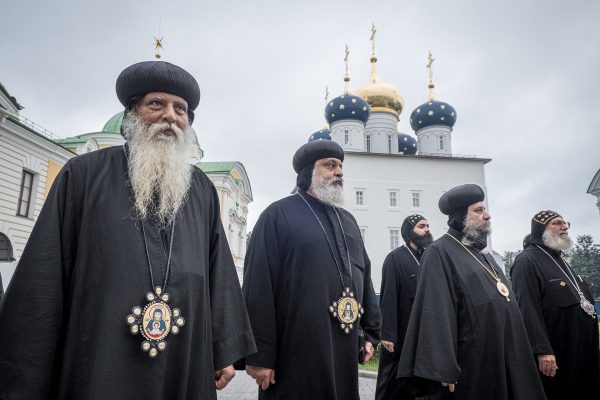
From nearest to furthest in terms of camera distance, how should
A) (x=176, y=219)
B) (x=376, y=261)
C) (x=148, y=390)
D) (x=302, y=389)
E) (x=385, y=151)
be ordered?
(x=148, y=390) → (x=176, y=219) → (x=302, y=389) → (x=376, y=261) → (x=385, y=151)

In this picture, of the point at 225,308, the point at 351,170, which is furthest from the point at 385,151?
the point at 225,308

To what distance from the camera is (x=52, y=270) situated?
184 centimetres

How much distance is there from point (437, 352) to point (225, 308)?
5.52 ft

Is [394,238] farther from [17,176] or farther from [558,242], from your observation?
[558,242]

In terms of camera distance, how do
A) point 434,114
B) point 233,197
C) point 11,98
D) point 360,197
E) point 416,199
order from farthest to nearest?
point 434,114 → point 233,197 → point 416,199 → point 360,197 → point 11,98

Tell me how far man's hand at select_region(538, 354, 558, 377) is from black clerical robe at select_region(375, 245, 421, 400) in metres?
1.47

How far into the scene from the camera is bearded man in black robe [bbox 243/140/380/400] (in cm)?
305

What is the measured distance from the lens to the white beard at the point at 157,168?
219cm

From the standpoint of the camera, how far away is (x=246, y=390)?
7.52 meters

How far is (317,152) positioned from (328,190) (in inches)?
15.5

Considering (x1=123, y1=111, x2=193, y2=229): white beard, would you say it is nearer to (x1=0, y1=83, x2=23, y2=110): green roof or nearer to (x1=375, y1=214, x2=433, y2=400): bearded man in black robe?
(x1=375, y1=214, x2=433, y2=400): bearded man in black robe


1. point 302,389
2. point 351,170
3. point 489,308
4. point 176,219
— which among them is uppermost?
point 351,170

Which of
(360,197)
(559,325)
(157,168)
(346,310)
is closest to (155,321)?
(157,168)

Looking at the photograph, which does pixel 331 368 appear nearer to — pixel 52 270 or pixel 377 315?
pixel 377 315
